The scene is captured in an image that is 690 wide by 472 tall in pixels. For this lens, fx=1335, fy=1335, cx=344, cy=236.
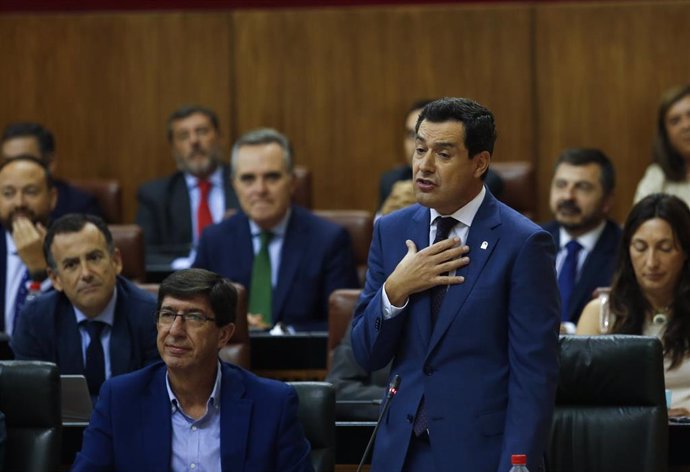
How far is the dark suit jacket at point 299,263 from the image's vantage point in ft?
16.2

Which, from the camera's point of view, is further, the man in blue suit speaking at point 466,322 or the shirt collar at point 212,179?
the shirt collar at point 212,179

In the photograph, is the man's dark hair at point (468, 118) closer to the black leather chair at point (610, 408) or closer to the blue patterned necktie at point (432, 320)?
the blue patterned necktie at point (432, 320)

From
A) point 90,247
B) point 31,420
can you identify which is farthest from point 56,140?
point 31,420

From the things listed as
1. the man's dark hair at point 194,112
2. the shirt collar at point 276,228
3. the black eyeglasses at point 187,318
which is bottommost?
the black eyeglasses at point 187,318

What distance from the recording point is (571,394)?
10.7 feet

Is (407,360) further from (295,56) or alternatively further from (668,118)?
(295,56)

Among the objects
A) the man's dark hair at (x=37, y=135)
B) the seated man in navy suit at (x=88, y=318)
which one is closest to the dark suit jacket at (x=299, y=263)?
the seated man in navy suit at (x=88, y=318)

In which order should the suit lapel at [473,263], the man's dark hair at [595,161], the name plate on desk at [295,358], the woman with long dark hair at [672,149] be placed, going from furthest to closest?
the woman with long dark hair at [672,149] < the man's dark hair at [595,161] < the name plate on desk at [295,358] < the suit lapel at [473,263]

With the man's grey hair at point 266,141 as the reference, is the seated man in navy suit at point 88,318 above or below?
below

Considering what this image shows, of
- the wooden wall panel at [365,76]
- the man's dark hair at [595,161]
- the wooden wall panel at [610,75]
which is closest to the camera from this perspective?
the man's dark hair at [595,161]

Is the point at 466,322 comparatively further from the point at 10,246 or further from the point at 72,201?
the point at 72,201

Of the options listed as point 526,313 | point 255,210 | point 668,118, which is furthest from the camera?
→ point 668,118

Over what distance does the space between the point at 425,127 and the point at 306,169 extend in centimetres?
392

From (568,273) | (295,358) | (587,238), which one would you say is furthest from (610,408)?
(587,238)
